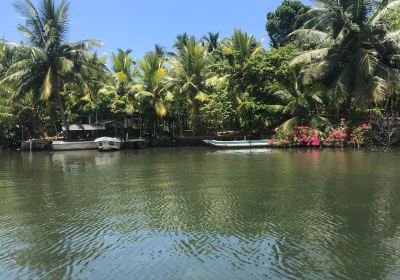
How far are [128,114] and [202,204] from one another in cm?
2494

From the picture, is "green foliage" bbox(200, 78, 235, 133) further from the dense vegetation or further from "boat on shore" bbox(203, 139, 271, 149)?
"boat on shore" bbox(203, 139, 271, 149)

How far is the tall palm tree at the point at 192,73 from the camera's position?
33406 mm

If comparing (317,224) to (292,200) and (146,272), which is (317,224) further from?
(146,272)

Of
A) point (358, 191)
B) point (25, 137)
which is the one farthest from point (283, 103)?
point (25, 137)

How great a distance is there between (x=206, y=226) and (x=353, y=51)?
21738mm

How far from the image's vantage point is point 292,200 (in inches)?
409

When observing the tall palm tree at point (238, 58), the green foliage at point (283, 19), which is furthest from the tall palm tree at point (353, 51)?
the green foliage at point (283, 19)

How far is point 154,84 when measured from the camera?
34125 mm

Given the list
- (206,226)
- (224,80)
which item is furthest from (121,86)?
(206,226)

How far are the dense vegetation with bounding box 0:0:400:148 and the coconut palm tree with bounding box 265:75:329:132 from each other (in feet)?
Answer: 0.23

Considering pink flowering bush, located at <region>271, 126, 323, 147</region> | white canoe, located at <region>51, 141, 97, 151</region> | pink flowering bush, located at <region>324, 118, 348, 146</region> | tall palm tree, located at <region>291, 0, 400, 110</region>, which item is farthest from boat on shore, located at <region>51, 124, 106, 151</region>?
pink flowering bush, located at <region>324, 118, 348, 146</region>

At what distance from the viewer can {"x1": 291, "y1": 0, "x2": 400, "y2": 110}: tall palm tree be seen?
2433 cm

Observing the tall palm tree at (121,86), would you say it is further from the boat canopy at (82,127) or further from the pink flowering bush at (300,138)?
the pink flowering bush at (300,138)

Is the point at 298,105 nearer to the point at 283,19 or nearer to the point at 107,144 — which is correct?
the point at 107,144
